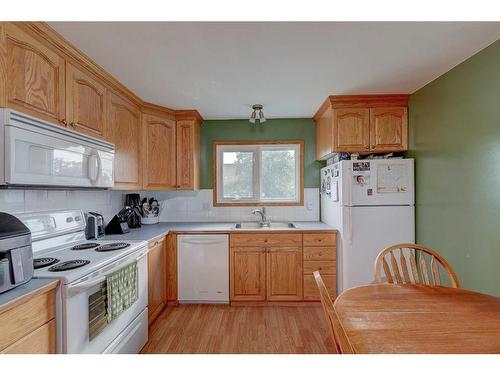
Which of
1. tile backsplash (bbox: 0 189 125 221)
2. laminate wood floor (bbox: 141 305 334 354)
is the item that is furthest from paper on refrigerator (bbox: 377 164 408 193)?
tile backsplash (bbox: 0 189 125 221)

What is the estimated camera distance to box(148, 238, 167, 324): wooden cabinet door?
2311 mm

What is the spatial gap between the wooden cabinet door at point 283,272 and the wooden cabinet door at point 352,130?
1.19m

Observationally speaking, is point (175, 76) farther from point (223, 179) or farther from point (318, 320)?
point (318, 320)

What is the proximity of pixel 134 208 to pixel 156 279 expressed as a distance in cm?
95

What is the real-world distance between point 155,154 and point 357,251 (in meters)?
2.41

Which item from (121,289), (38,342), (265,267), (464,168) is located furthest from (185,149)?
(464,168)

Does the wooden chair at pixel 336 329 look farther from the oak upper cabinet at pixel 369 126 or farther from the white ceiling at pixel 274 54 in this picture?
the oak upper cabinet at pixel 369 126

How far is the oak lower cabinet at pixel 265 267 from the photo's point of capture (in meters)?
2.71

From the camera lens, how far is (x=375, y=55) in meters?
1.79

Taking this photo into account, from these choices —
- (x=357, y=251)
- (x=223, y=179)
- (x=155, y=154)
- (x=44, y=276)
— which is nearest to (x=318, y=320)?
(x=357, y=251)

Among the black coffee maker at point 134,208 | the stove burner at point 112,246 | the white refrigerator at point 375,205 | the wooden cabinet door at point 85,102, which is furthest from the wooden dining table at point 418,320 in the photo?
the black coffee maker at point 134,208

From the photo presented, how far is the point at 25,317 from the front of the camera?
1.08 meters

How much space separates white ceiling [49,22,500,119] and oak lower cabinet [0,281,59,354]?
146 cm

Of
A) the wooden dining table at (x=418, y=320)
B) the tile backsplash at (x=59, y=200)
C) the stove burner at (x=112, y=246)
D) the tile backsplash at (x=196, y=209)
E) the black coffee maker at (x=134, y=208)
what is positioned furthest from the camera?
the tile backsplash at (x=196, y=209)
